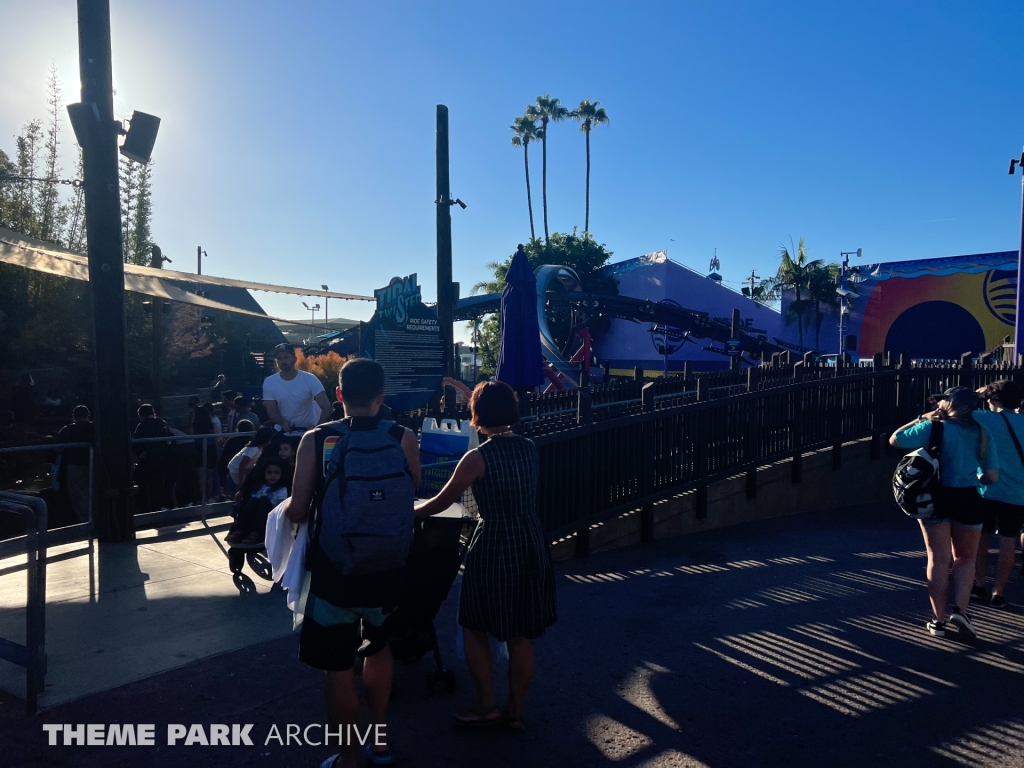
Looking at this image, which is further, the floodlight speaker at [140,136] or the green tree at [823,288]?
the green tree at [823,288]

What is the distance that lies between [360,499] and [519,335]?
27.8 ft

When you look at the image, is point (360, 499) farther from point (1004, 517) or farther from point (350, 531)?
point (1004, 517)

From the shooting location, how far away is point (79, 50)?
668 centimetres

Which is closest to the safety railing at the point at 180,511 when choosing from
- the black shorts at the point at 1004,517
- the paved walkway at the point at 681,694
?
the paved walkway at the point at 681,694

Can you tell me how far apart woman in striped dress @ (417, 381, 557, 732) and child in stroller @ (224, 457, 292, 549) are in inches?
107

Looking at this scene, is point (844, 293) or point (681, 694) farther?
point (844, 293)

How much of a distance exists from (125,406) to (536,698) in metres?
5.01

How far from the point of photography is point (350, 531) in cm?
285

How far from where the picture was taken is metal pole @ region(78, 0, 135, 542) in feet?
21.9

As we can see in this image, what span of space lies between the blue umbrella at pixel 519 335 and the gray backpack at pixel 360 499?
8165 mm

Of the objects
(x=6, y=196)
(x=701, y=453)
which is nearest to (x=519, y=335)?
(x=701, y=453)

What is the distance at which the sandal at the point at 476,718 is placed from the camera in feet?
11.1

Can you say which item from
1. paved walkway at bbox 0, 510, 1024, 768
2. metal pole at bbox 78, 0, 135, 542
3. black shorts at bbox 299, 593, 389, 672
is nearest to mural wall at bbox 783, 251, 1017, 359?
paved walkway at bbox 0, 510, 1024, 768

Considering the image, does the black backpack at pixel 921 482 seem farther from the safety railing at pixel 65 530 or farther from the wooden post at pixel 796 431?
the safety railing at pixel 65 530
